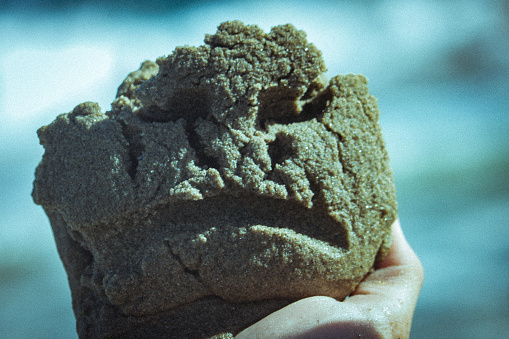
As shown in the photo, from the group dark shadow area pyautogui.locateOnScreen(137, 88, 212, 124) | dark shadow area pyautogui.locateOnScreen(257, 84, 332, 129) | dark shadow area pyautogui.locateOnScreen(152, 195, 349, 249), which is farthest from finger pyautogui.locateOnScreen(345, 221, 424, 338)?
dark shadow area pyautogui.locateOnScreen(137, 88, 212, 124)

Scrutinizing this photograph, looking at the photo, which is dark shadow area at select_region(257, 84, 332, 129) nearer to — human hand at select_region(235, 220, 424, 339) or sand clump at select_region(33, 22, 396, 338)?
sand clump at select_region(33, 22, 396, 338)

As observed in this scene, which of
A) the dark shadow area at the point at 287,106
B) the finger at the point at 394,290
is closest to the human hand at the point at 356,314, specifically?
the finger at the point at 394,290

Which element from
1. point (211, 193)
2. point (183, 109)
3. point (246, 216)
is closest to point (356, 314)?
point (246, 216)

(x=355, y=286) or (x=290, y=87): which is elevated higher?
(x=290, y=87)

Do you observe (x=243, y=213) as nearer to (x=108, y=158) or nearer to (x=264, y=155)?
(x=264, y=155)

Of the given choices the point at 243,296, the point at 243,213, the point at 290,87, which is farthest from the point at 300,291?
the point at 290,87
